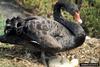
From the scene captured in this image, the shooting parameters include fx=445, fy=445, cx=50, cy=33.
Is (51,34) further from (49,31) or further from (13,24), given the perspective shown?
(13,24)

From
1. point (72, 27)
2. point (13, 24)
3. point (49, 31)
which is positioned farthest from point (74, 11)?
point (13, 24)

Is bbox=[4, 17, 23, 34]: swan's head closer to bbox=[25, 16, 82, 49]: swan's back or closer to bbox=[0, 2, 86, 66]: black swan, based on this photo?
bbox=[0, 2, 86, 66]: black swan

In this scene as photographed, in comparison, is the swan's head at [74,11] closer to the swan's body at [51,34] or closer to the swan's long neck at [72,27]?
the swan's long neck at [72,27]

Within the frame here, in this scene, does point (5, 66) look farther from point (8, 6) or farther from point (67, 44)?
point (8, 6)

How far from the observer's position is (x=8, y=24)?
7676mm

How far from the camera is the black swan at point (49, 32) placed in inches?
287

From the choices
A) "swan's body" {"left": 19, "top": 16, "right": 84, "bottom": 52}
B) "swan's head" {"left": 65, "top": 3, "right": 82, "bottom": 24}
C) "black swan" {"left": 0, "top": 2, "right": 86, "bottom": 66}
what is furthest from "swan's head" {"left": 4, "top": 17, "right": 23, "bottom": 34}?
"swan's head" {"left": 65, "top": 3, "right": 82, "bottom": 24}

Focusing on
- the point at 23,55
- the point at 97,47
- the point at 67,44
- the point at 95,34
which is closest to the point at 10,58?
the point at 23,55

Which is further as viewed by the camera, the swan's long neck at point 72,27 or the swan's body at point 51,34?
the swan's long neck at point 72,27

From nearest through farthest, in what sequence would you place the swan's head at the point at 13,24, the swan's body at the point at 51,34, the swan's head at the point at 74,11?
1. the swan's body at the point at 51,34
2. the swan's head at the point at 13,24
3. the swan's head at the point at 74,11

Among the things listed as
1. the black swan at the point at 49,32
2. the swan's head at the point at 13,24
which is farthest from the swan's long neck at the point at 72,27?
the swan's head at the point at 13,24

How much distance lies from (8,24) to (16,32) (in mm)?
240

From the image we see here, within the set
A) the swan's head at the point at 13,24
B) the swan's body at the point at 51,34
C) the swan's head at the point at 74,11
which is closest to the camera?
the swan's body at the point at 51,34

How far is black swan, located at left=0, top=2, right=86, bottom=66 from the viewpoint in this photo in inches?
287
